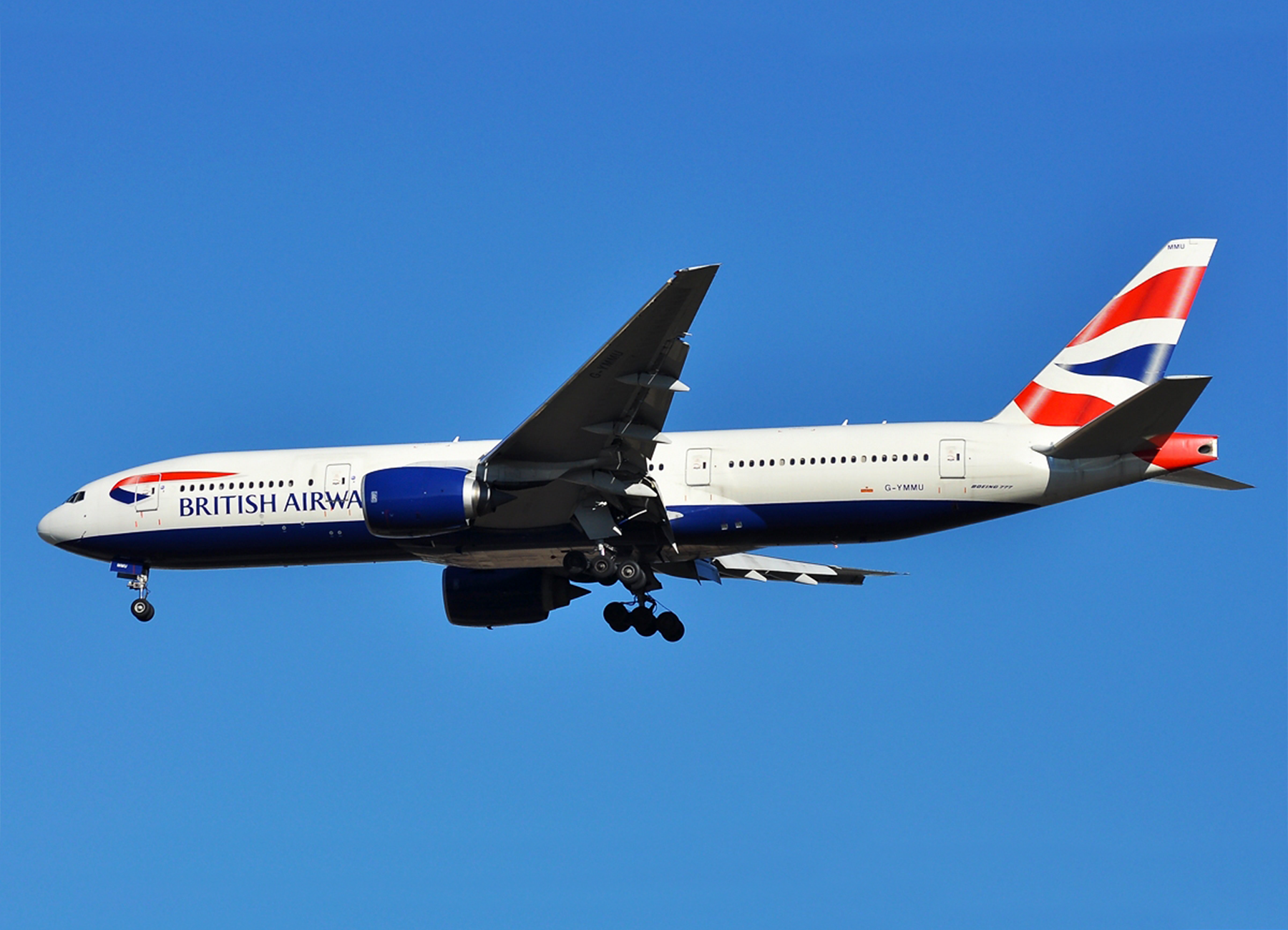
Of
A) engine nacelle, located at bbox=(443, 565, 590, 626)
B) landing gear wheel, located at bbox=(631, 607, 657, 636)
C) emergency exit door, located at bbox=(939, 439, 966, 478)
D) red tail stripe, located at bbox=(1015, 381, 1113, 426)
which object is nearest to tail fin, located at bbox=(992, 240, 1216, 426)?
red tail stripe, located at bbox=(1015, 381, 1113, 426)

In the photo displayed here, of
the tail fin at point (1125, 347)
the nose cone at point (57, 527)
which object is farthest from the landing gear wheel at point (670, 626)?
the nose cone at point (57, 527)

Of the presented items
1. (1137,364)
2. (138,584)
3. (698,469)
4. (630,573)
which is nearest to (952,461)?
(698,469)

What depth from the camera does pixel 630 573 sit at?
27.9m

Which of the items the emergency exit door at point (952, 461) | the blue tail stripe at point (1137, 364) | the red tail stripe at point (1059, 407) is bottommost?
the emergency exit door at point (952, 461)

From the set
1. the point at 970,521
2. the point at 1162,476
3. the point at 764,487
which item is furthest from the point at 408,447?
the point at 1162,476

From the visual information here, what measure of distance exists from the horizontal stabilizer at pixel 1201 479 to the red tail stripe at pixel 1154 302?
379 cm

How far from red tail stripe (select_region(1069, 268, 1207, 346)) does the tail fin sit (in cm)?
1

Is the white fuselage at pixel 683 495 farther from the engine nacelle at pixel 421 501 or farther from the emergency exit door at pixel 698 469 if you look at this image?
the engine nacelle at pixel 421 501

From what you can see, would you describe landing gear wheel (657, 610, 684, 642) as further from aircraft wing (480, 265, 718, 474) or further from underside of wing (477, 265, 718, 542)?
aircraft wing (480, 265, 718, 474)

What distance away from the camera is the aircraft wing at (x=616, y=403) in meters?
22.8

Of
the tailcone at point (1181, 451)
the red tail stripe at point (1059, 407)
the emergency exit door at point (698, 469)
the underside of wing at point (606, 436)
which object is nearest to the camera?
the underside of wing at point (606, 436)

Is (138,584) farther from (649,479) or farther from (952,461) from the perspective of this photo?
(952,461)

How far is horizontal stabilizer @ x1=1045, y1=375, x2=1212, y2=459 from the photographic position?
23375 mm

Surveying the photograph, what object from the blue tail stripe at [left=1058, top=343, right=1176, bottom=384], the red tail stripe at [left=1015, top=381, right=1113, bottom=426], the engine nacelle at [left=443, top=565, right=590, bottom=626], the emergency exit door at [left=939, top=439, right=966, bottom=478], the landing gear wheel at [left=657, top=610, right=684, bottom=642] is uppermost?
the blue tail stripe at [left=1058, top=343, right=1176, bottom=384]
